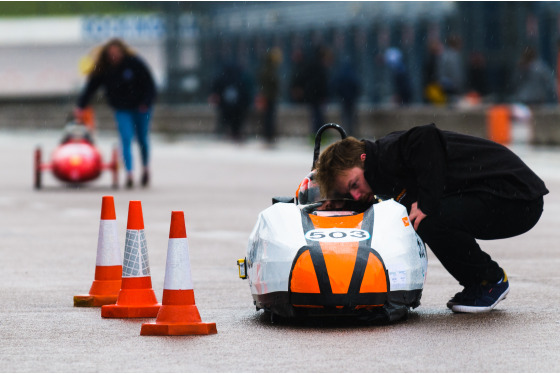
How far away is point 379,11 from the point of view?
33.9 m

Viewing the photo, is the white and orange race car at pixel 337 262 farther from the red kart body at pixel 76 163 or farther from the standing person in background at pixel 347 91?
the standing person in background at pixel 347 91

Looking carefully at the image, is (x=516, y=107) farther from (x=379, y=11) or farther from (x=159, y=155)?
(x=379, y=11)

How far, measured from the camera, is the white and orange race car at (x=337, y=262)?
21.2 ft

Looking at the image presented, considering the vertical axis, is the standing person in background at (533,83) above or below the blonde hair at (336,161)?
below

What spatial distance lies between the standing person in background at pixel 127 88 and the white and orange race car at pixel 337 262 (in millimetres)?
10322

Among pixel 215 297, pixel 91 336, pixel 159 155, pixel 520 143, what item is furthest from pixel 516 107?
pixel 91 336

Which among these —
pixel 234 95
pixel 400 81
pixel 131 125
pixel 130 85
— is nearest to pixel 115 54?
pixel 130 85

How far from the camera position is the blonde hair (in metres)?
6.89

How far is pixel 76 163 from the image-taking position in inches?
690

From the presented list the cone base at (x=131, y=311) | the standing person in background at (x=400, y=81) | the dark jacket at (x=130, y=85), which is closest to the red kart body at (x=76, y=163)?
the dark jacket at (x=130, y=85)

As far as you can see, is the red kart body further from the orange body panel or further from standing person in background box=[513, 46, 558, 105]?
the orange body panel

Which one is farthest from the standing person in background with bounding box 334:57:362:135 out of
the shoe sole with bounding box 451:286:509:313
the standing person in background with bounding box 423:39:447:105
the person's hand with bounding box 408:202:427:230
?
the person's hand with bounding box 408:202:427:230

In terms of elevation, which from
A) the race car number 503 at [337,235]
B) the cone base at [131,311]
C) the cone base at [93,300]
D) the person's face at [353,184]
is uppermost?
the person's face at [353,184]

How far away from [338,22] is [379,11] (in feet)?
6.26
